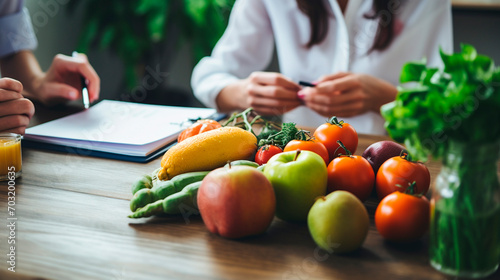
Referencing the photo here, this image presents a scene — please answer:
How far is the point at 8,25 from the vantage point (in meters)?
1.43

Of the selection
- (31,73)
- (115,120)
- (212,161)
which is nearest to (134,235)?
(212,161)

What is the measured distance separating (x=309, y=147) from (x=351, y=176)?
86 millimetres

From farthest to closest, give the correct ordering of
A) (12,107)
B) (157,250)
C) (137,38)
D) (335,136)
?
(137,38) → (12,107) → (335,136) → (157,250)

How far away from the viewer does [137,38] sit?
2604mm

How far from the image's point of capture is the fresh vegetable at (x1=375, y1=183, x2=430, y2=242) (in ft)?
1.83

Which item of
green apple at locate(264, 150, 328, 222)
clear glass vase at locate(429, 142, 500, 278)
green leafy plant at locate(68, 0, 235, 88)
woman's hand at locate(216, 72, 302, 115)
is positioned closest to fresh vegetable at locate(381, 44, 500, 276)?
clear glass vase at locate(429, 142, 500, 278)

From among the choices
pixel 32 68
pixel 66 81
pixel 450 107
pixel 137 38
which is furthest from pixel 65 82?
pixel 137 38

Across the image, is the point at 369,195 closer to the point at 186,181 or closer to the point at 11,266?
the point at 186,181

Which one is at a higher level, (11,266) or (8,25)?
(8,25)

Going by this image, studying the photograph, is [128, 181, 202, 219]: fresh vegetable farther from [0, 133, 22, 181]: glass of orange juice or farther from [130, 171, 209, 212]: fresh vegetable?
[0, 133, 22, 181]: glass of orange juice

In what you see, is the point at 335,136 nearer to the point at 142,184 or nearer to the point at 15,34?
the point at 142,184

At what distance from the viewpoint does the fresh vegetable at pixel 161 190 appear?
0.65 metres

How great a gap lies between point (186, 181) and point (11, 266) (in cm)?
25

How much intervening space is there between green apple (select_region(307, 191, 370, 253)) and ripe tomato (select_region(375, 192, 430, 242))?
0.04 m
